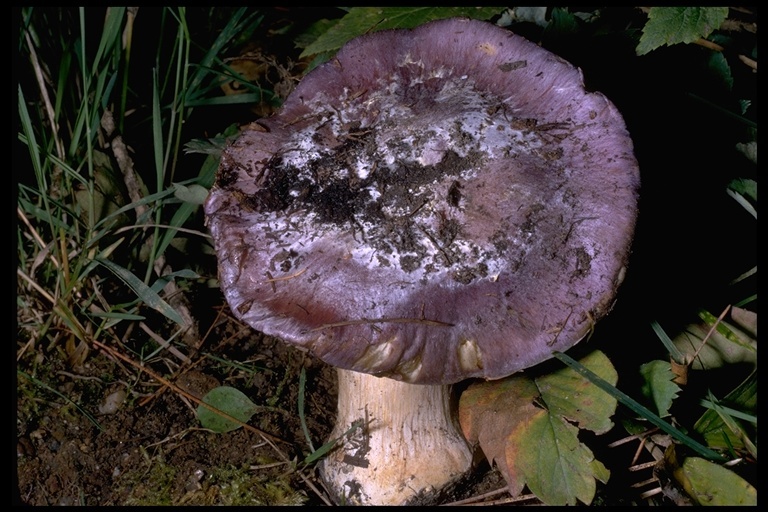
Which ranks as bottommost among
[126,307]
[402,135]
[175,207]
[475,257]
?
[126,307]

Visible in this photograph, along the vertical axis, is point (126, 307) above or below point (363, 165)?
below

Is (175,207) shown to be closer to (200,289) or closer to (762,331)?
(200,289)

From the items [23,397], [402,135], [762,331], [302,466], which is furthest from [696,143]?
[23,397]

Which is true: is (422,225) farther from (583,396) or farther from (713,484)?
(713,484)

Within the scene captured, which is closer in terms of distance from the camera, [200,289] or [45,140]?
[45,140]

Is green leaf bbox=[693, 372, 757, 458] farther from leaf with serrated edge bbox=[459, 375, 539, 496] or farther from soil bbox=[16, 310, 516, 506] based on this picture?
soil bbox=[16, 310, 516, 506]

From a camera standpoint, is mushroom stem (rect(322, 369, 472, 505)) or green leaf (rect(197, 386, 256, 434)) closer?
mushroom stem (rect(322, 369, 472, 505))

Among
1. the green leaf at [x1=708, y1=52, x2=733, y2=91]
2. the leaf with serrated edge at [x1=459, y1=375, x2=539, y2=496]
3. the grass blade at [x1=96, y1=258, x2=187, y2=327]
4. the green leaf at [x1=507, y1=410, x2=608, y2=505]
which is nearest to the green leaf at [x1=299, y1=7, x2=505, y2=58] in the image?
the green leaf at [x1=708, y1=52, x2=733, y2=91]

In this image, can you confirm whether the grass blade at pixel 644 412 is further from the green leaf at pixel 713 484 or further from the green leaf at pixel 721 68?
the green leaf at pixel 721 68
